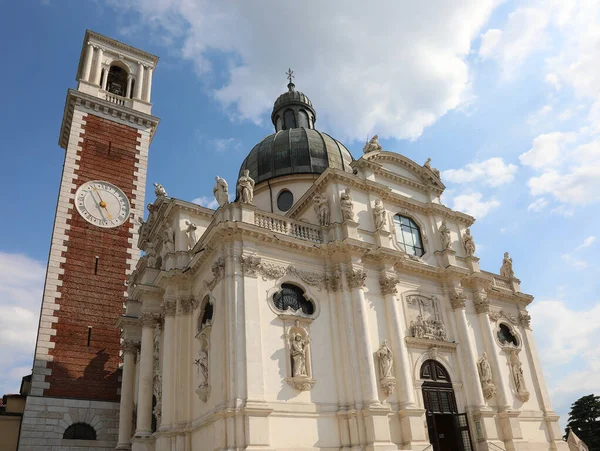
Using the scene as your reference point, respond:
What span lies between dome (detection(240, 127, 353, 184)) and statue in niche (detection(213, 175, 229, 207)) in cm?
832

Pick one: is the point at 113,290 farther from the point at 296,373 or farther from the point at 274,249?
the point at 296,373

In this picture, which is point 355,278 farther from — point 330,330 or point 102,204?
point 102,204

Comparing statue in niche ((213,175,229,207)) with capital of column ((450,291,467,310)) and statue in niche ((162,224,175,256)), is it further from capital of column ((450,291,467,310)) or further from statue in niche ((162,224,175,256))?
capital of column ((450,291,467,310))

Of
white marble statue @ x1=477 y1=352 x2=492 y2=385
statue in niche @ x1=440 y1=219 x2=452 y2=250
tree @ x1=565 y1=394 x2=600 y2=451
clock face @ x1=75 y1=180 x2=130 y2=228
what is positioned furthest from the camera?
tree @ x1=565 y1=394 x2=600 y2=451

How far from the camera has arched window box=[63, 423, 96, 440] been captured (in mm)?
22328

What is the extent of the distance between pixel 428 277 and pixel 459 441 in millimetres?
6898

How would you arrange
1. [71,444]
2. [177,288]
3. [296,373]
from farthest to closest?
[71,444]
[177,288]
[296,373]

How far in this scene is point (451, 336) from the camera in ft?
71.7

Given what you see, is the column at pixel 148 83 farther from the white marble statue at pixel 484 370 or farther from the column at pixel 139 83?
the white marble statue at pixel 484 370

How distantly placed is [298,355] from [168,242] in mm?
8124

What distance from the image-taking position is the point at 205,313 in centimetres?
1953

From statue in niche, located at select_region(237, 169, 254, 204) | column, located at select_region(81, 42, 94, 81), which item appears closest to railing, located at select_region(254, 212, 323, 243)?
statue in niche, located at select_region(237, 169, 254, 204)

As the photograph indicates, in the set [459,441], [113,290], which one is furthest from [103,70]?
[459,441]

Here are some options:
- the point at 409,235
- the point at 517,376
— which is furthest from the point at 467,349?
the point at 409,235
